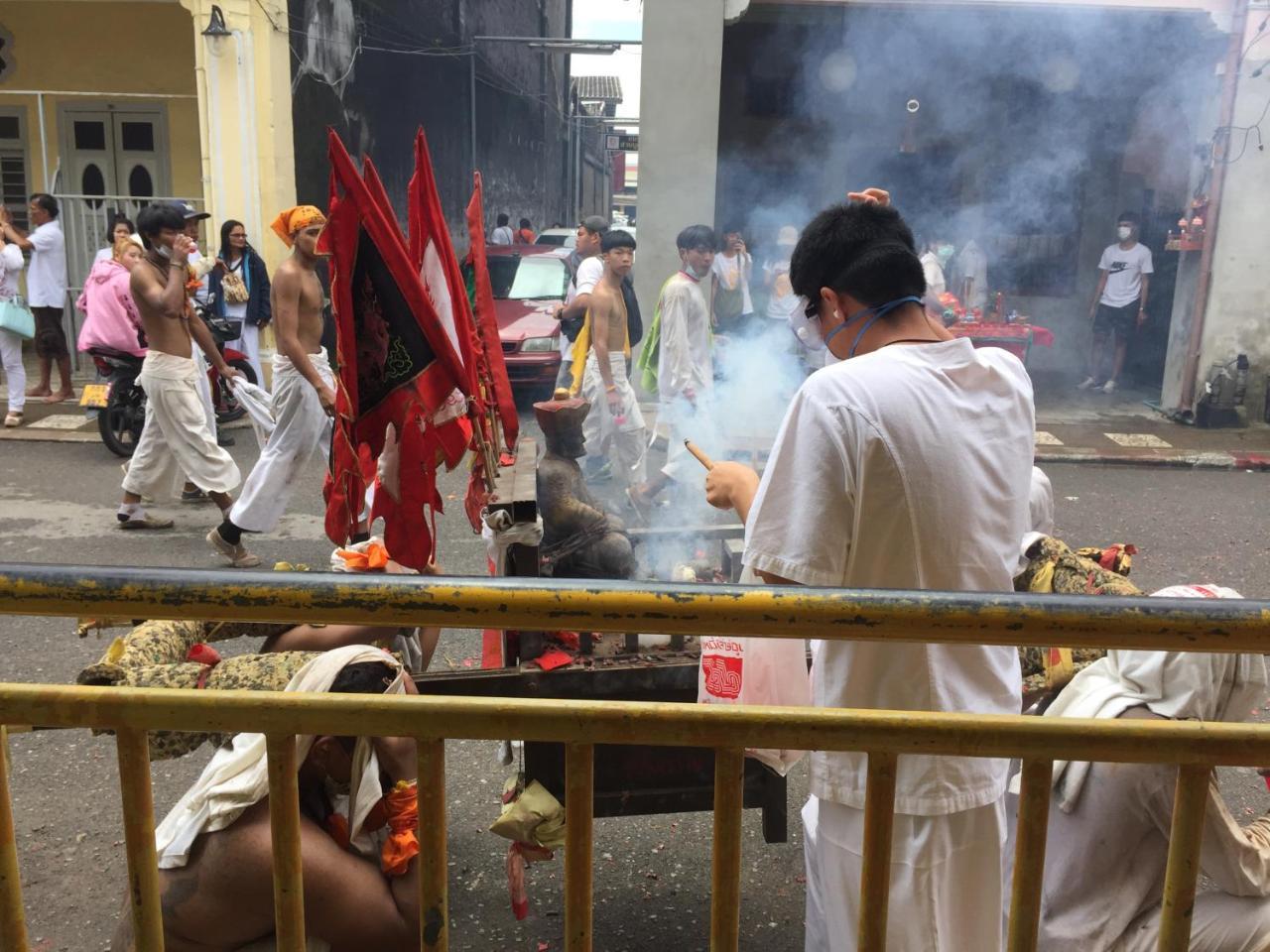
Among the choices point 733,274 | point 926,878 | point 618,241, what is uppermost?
point 618,241

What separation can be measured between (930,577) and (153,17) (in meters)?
12.9

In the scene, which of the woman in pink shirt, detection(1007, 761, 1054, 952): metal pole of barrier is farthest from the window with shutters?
detection(1007, 761, 1054, 952): metal pole of barrier

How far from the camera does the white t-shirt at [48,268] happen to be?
9.74 m

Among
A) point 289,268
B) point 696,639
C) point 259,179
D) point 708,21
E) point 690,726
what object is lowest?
point 696,639

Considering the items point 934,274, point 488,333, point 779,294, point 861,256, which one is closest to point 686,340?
point 779,294

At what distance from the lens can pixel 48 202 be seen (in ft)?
32.2

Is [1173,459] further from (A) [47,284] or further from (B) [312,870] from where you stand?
(A) [47,284]

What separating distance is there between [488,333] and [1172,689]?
237 cm

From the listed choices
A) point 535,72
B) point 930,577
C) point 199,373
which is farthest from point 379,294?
point 535,72

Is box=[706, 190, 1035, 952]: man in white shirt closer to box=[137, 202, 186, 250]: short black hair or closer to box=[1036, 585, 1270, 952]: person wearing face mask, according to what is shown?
box=[1036, 585, 1270, 952]: person wearing face mask

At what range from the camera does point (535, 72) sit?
26.7 m

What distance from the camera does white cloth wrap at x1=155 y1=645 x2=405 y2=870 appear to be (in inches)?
86.4

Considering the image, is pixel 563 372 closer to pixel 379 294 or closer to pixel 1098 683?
pixel 379 294

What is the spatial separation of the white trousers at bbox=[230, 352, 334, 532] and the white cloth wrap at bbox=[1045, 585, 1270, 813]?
447cm
